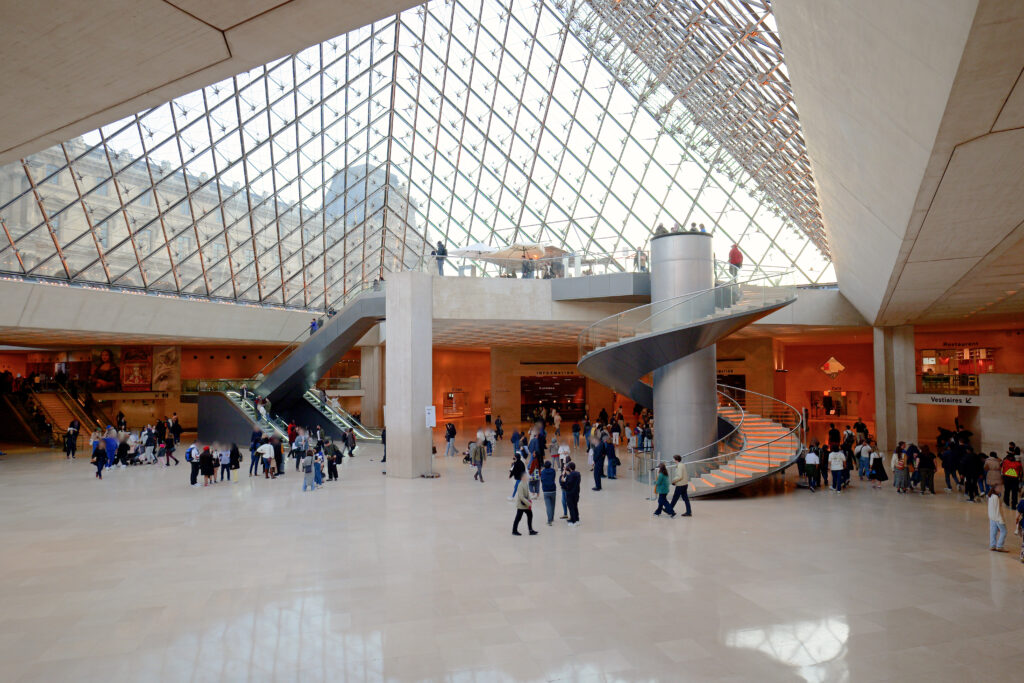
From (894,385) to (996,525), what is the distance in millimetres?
18124

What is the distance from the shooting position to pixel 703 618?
7262 mm

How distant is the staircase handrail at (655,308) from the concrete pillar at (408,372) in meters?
4.92

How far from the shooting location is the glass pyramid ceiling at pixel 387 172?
2725 centimetres

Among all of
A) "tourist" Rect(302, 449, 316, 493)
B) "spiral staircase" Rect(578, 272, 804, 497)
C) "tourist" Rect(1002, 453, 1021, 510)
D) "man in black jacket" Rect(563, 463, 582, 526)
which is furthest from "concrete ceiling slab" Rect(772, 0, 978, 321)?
"tourist" Rect(302, 449, 316, 493)

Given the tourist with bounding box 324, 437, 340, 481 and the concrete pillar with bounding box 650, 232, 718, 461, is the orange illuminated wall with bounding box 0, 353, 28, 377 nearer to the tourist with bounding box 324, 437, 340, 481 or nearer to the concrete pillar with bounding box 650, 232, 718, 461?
the tourist with bounding box 324, 437, 340, 481

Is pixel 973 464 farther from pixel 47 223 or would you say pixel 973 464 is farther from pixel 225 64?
pixel 47 223

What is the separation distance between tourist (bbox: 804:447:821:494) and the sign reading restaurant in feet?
30.6

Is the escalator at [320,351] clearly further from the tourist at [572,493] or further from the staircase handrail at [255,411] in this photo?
the tourist at [572,493]

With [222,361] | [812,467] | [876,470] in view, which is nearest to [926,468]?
[876,470]

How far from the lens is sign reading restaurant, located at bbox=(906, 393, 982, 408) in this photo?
21797 mm

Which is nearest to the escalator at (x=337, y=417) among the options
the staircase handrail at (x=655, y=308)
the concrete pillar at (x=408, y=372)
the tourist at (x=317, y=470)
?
the concrete pillar at (x=408, y=372)

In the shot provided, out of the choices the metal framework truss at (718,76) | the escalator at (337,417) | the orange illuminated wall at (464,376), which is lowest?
the escalator at (337,417)

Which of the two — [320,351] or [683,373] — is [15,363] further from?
[683,373]

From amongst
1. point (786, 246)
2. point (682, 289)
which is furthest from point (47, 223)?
point (786, 246)
